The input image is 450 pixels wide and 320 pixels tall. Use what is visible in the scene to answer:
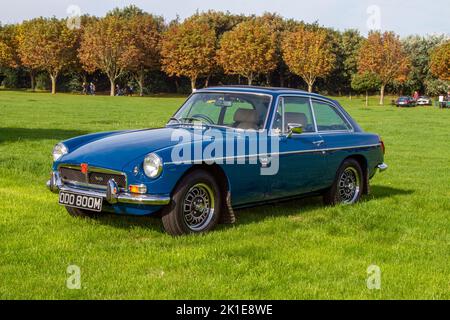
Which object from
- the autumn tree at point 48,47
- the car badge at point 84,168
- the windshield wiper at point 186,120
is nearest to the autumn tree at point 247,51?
the autumn tree at point 48,47

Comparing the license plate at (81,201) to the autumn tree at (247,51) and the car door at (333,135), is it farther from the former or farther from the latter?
the autumn tree at (247,51)

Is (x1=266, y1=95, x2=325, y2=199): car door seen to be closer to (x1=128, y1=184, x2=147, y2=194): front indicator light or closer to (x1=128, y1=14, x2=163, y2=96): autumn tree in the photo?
(x1=128, y1=184, x2=147, y2=194): front indicator light

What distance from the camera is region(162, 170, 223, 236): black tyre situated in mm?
6414

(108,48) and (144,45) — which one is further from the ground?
(144,45)

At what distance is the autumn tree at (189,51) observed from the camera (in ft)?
239

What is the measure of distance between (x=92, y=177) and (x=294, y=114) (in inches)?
116

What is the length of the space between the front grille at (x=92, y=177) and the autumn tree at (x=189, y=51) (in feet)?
217

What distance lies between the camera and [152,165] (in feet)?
20.5

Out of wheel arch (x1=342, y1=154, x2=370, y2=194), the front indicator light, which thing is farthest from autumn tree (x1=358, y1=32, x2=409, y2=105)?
the front indicator light

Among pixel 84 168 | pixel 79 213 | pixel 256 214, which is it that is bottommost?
pixel 256 214

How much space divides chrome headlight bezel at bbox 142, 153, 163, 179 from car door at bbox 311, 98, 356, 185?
289 centimetres

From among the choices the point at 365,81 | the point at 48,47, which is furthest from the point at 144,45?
the point at 365,81

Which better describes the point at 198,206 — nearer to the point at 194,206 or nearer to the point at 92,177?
the point at 194,206
